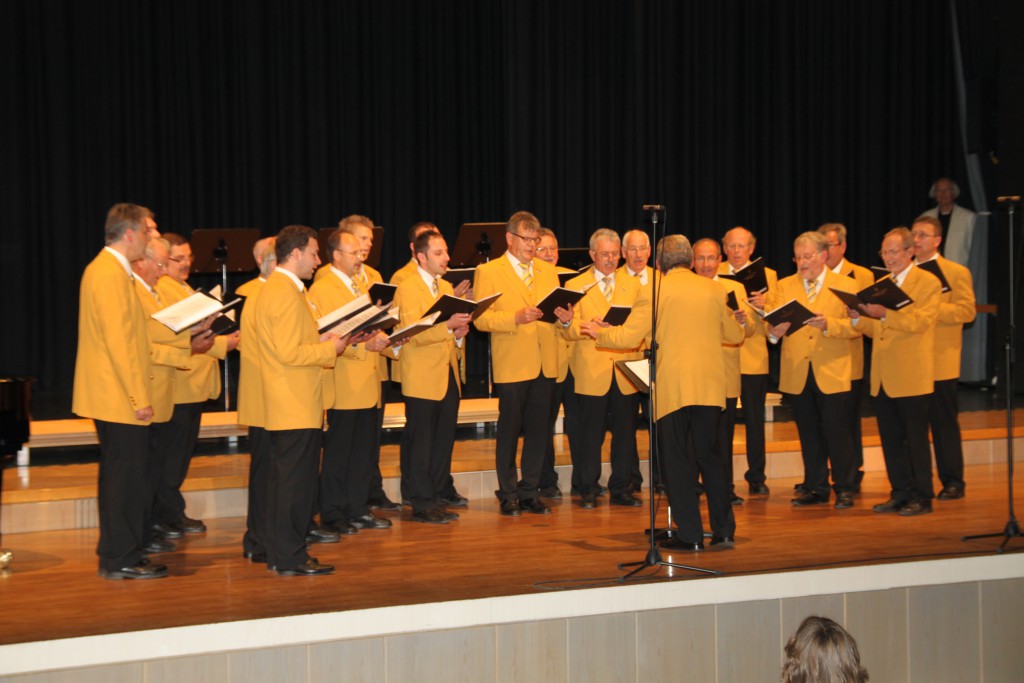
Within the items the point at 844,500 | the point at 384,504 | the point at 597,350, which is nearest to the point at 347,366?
the point at 384,504

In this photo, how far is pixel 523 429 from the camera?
21.8 ft

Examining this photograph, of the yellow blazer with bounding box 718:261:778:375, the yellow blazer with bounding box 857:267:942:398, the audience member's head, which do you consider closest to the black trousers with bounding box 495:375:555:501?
the yellow blazer with bounding box 718:261:778:375

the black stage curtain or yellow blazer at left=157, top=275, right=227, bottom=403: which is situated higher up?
the black stage curtain

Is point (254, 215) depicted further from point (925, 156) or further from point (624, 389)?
point (925, 156)

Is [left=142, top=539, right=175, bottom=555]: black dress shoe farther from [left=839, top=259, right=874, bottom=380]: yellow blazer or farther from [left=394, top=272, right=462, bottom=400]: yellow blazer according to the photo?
[left=839, top=259, right=874, bottom=380]: yellow blazer

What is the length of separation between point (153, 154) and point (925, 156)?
7.51 metres

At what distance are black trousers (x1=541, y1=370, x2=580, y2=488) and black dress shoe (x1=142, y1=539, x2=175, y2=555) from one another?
2135mm

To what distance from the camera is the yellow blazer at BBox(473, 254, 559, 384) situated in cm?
634

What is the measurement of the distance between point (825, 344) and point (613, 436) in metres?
1.28

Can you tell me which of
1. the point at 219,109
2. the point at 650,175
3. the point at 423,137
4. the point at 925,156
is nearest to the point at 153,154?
the point at 219,109

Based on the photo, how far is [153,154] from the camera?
9.88m

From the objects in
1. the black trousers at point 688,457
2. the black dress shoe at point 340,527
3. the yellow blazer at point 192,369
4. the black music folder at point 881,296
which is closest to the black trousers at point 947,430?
the black music folder at point 881,296

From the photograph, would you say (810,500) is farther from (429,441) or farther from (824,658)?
(824,658)

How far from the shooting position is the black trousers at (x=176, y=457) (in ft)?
19.5
